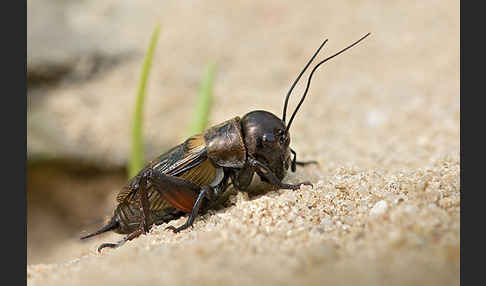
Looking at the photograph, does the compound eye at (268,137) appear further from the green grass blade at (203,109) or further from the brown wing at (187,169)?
the green grass blade at (203,109)

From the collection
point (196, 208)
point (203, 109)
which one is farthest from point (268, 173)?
point (203, 109)

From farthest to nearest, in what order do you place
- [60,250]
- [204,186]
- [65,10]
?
[65,10] < [60,250] < [204,186]

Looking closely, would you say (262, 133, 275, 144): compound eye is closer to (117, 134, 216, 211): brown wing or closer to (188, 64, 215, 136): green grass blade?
(117, 134, 216, 211): brown wing

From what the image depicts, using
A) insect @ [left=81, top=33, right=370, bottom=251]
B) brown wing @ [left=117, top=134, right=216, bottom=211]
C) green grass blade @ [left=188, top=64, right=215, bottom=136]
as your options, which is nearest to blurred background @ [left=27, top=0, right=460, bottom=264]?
green grass blade @ [left=188, top=64, right=215, bottom=136]

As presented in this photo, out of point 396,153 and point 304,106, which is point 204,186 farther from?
point 304,106

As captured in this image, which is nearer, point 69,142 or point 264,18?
point 69,142

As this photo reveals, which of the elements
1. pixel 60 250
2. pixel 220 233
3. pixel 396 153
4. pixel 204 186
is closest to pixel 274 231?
pixel 220 233
